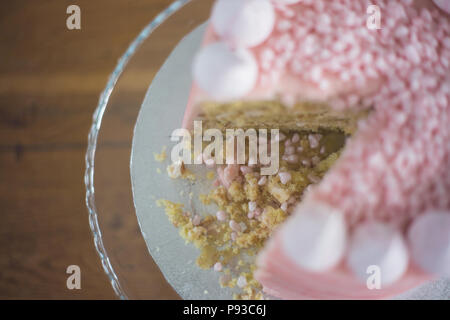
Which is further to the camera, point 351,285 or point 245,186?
point 245,186

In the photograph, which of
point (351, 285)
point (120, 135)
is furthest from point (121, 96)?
point (351, 285)

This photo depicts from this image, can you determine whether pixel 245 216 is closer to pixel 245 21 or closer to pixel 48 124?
pixel 245 21

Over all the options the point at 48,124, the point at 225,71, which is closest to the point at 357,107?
the point at 225,71

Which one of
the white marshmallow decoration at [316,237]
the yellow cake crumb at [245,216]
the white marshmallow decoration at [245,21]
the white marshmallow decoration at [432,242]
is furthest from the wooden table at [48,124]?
the white marshmallow decoration at [432,242]

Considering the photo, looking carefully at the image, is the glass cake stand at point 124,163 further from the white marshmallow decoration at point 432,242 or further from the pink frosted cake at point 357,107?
the white marshmallow decoration at point 432,242

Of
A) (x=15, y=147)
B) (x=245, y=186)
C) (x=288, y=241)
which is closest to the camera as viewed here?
(x=288, y=241)
